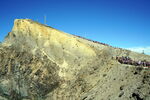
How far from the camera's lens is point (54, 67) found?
29.1m

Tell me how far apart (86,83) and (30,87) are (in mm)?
8076

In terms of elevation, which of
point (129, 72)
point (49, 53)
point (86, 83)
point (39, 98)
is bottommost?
point (39, 98)

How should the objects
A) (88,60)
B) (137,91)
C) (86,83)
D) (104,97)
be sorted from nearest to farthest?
(137,91)
(104,97)
(86,83)
(88,60)

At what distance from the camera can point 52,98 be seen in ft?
88.0

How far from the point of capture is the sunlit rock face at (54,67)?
83.2 feet

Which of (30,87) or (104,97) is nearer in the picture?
(104,97)

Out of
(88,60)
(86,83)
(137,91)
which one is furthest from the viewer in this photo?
(88,60)

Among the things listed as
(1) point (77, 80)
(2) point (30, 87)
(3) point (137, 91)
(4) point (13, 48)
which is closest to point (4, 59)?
(4) point (13, 48)

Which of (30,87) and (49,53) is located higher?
(49,53)

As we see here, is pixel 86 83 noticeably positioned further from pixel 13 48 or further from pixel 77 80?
pixel 13 48

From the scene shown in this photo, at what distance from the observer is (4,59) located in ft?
100

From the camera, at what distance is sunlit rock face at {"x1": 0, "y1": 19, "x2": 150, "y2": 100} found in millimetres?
25364

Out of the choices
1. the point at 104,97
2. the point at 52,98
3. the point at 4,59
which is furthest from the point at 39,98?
the point at 104,97

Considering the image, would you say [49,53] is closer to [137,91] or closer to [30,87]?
[30,87]
